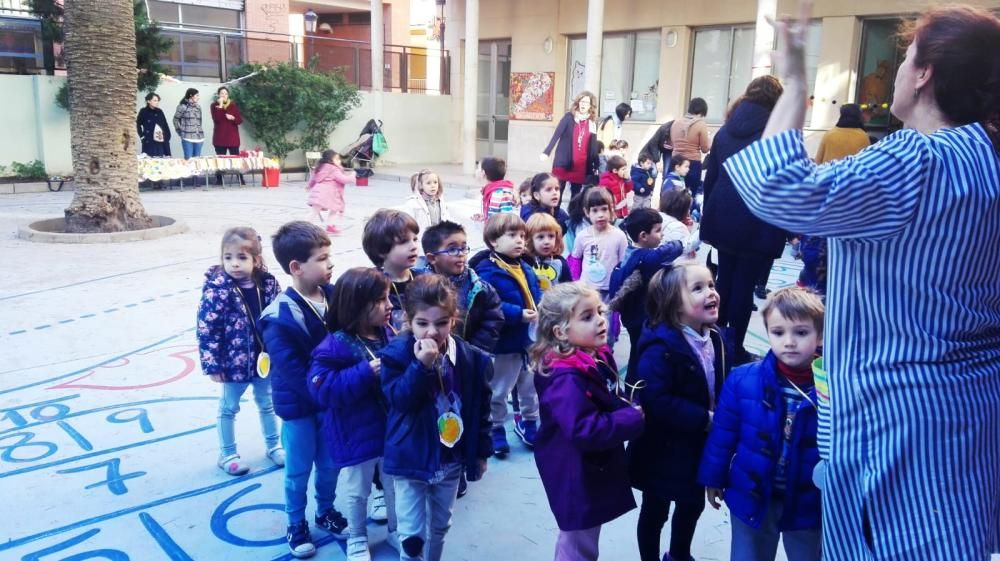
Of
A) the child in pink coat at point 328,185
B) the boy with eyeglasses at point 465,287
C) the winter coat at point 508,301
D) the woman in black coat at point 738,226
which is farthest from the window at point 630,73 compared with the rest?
the boy with eyeglasses at point 465,287

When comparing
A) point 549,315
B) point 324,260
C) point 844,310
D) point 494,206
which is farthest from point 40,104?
point 844,310

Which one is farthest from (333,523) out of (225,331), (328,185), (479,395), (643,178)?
(328,185)

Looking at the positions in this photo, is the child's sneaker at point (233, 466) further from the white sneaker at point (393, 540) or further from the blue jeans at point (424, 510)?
the blue jeans at point (424, 510)

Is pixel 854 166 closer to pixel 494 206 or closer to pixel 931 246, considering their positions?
pixel 931 246

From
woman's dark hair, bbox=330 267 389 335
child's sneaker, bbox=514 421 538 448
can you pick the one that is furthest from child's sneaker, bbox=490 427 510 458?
woman's dark hair, bbox=330 267 389 335

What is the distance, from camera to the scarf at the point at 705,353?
281 centimetres

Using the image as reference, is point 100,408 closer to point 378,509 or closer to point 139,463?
point 139,463

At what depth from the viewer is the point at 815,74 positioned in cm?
1452

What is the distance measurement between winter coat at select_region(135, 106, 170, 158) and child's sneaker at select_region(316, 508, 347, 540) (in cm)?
1386

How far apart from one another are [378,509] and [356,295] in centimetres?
114

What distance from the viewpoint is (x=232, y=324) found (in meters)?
3.66

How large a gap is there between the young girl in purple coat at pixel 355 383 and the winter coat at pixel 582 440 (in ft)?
2.12

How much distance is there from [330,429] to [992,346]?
2217 millimetres

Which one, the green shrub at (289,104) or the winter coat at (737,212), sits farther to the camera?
the green shrub at (289,104)
